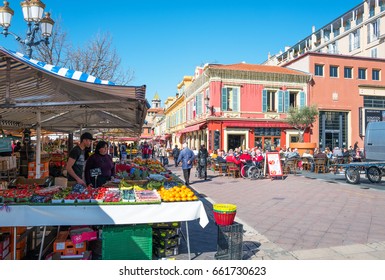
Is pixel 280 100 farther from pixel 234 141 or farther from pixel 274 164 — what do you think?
pixel 274 164

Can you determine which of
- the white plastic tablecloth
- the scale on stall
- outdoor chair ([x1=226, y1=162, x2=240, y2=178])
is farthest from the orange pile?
outdoor chair ([x1=226, y1=162, x2=240, y2=178])

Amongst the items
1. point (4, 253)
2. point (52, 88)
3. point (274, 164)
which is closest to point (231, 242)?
point (4, 253)

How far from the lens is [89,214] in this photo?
13.1ft

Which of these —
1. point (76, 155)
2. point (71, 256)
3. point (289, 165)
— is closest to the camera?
point (71, 256)

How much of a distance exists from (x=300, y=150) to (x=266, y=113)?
6.15m

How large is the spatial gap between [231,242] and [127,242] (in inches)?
55.6

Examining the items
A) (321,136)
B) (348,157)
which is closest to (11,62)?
(348,157)

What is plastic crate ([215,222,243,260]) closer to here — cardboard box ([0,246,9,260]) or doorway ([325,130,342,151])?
cardboard box ([0,246,9,260])

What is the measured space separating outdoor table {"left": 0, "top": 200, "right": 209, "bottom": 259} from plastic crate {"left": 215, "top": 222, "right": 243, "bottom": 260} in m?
0.64

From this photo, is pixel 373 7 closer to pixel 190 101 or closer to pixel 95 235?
pixel 190 101

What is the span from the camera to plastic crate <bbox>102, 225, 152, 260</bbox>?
403 cm

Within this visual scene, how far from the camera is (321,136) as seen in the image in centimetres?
2791

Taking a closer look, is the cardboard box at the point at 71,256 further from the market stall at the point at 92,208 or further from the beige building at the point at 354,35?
the beige building at the point at 354,35

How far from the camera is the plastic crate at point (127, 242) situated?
4.03 m
